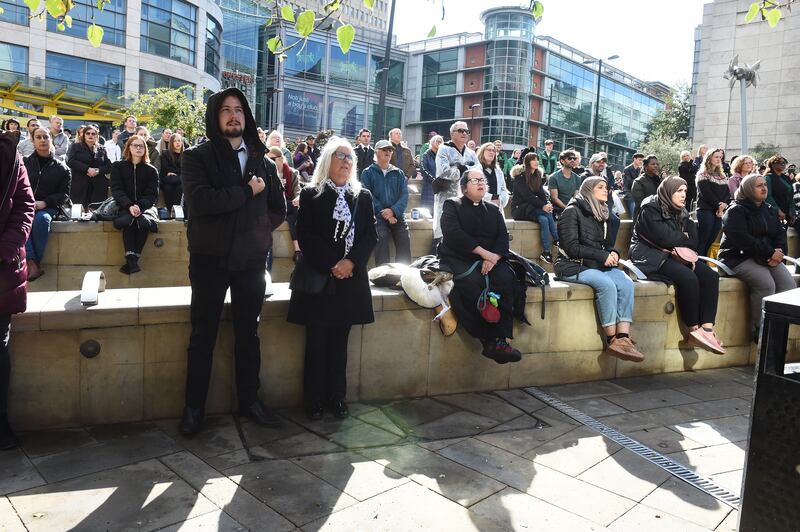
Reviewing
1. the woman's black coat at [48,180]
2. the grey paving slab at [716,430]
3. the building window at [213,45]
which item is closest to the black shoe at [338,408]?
the grey paving slab at [716,430]

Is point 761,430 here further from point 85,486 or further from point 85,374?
point 85,374

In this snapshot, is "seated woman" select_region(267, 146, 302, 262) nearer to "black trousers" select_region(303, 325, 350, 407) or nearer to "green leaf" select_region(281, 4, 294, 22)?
"black trousers" select_region(303, 325, 350, 407)

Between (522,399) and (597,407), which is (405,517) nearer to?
(522,399)

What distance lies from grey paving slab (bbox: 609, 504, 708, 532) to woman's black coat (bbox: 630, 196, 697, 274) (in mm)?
3484

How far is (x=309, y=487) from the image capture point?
3.67m

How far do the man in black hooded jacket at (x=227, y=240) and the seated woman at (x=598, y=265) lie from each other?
302 centimetres

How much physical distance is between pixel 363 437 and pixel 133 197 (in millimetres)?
5586

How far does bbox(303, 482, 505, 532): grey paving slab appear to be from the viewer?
329 cm

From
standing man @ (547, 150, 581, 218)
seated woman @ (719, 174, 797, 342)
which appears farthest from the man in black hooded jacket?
standing man @ (547, 150, 581, 218)

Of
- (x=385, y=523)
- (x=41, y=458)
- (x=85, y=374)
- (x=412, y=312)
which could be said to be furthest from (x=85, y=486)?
(x=412, y=312)

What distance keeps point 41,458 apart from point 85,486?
1.83 ft

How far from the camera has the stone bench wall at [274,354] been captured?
Answer: 4.39 m

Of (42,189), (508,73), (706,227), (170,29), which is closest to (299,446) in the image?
(42,189)

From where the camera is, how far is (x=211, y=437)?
4379mm
